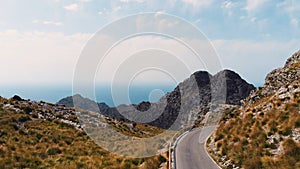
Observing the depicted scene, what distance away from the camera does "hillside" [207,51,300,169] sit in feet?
55.3

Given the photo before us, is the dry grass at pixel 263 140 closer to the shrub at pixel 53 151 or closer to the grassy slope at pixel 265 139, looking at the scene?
the grassy slope at pixel 265 139

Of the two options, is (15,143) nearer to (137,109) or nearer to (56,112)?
(56,112)

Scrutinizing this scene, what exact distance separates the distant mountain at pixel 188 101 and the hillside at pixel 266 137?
72.6 metres

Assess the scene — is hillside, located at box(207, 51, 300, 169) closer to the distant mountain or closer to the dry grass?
the dry grass

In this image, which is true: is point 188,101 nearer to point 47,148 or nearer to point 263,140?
point 47,148

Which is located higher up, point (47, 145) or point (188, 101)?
point (188, 101)

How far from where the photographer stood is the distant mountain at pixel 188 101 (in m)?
106

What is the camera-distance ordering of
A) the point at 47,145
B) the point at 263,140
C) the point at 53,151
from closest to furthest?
the point at 263,140 < the point at 53,151 < the point at 47,145

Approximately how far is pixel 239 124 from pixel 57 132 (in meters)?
21.6

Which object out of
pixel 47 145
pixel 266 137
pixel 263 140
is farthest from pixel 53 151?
pixel 266 137

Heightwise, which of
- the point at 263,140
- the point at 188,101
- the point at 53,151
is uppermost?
the point at 188,101

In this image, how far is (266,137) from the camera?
2086 cm

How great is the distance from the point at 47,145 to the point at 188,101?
310ft

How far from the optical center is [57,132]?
101ft
